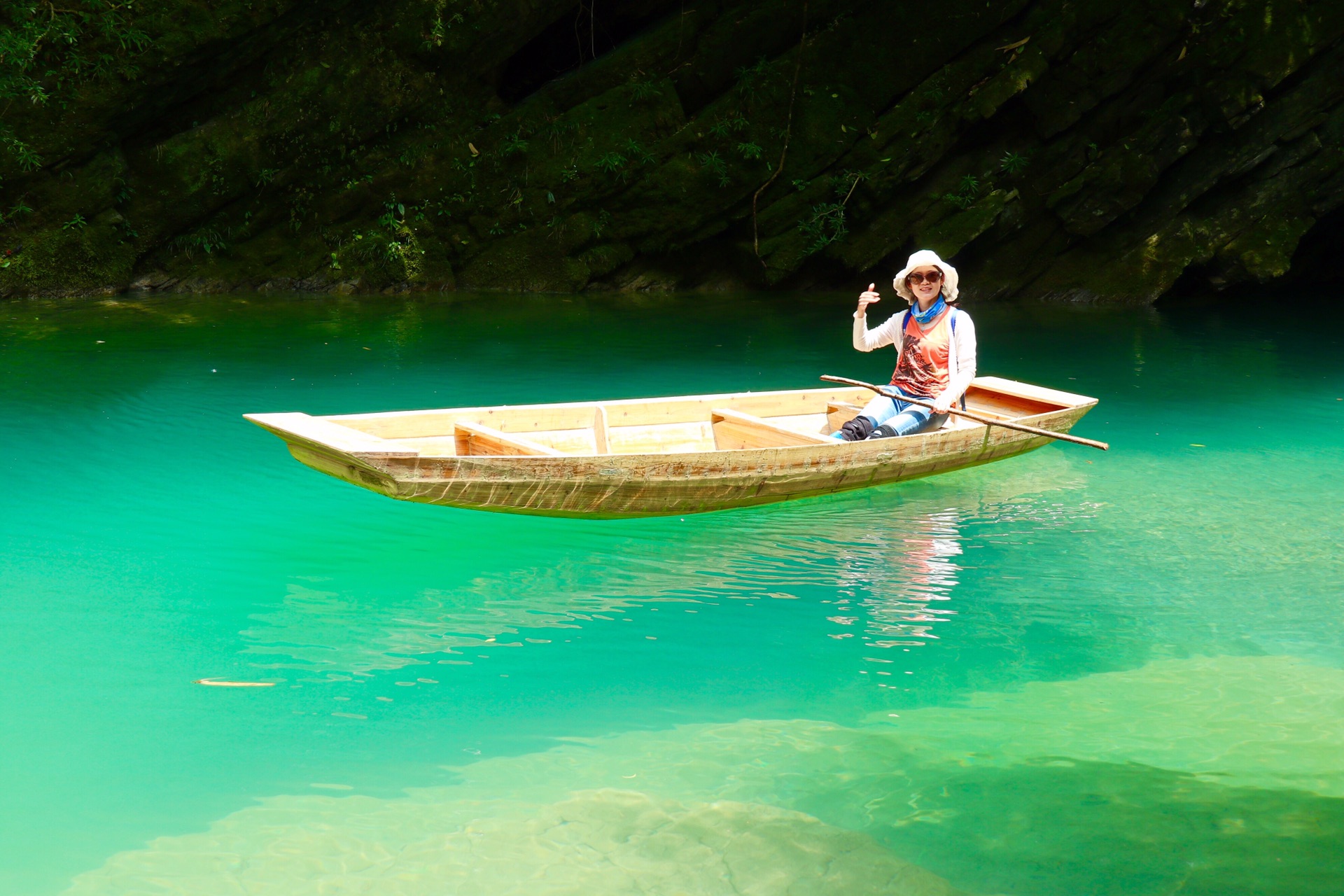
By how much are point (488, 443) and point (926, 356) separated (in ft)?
9.55

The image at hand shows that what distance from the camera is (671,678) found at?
493 centimetres

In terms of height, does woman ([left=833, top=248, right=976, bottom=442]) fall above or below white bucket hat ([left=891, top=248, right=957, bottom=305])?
below

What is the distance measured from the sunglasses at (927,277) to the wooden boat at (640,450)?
967mm

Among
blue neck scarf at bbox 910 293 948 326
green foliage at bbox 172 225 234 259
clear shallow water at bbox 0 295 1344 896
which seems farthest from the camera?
green foliage at bbox 172 225 234 259

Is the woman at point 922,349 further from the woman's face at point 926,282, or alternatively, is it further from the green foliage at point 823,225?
the green foliage at point 823,225

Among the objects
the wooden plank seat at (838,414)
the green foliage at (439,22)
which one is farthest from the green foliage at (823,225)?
the wooden plank seat at (838,414)

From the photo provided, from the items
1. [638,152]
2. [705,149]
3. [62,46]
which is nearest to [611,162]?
[638,152]

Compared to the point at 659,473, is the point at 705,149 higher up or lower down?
higher up

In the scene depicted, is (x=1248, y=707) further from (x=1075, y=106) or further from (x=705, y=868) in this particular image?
(x=1075, y=106)

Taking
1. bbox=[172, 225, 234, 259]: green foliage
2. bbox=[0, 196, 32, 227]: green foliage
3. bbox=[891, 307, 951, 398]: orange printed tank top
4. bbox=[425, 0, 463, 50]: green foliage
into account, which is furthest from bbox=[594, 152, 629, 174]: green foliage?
bbox=[891, 307, 951, 398]: orange printed tank top

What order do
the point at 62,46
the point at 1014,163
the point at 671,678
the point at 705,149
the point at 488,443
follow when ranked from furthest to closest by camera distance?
the point at 705,149, the point at 1014,163, the point at 62,46, the point at 488,443, the point at 671,678

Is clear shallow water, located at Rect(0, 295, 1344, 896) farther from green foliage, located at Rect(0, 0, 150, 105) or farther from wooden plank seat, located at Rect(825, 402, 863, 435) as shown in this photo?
green foliage, located at Rect(0, 0, 150, 105)

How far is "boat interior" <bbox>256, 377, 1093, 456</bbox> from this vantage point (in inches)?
242

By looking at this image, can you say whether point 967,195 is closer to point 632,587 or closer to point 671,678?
point 632,587
